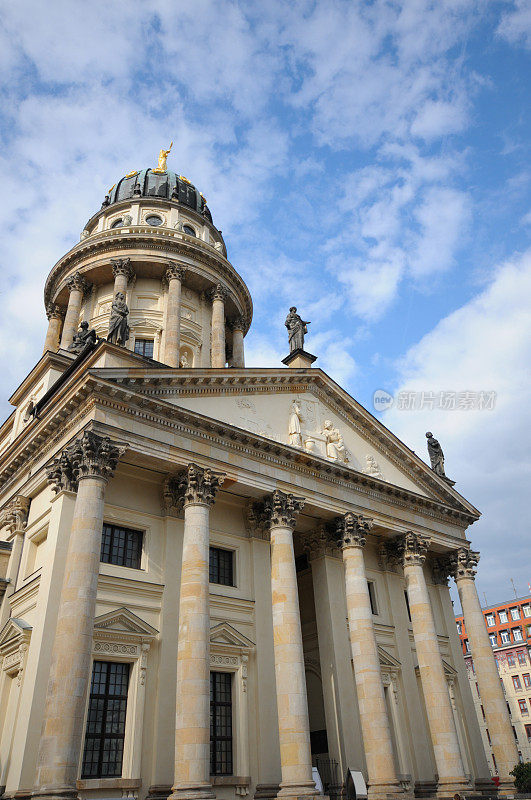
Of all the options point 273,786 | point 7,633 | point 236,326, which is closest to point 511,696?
point 236,326

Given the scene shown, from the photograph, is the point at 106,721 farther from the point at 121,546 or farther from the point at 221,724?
the point at 121,546

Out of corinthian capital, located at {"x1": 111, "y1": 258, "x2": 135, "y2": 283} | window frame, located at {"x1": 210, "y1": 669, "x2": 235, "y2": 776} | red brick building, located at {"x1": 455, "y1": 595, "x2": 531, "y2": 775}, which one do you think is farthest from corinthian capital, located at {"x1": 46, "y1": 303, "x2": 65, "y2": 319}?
red brick building, located at {"x1": 455, "y1": 595, "x2": 531, "y2": 775}

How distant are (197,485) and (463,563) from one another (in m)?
15.4

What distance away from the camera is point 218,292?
128ft

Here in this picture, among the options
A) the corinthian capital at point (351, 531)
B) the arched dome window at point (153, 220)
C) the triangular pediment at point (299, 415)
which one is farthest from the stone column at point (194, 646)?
the arched dome window at point (153, 220)

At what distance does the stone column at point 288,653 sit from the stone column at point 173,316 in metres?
13.1

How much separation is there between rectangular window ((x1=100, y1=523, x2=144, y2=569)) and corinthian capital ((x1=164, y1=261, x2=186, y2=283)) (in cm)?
1967

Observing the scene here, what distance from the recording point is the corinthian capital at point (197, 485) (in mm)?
20359

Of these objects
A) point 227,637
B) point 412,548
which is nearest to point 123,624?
point 227,637

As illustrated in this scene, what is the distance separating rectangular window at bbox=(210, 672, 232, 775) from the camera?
1969 centimetres

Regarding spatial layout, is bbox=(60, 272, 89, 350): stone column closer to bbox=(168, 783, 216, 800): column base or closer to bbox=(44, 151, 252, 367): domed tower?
bbox=(44, 151, 252, 367): domed tower

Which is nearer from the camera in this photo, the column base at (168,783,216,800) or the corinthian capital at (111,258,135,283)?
the column base at (168,783,216,800)

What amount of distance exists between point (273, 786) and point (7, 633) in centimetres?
940

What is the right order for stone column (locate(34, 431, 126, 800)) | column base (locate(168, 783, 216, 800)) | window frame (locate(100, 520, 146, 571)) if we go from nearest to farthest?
stone column (locate(34, 431, 126, 800)) → column base (locate(168, 783, 216, 800)) → window frame (locate(100, 520, 146, 571))
